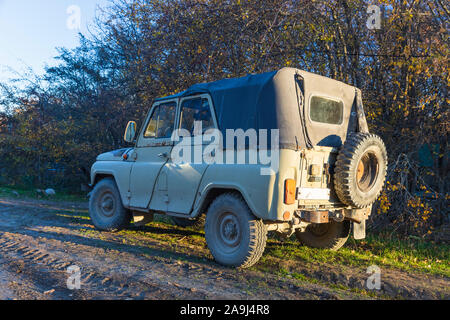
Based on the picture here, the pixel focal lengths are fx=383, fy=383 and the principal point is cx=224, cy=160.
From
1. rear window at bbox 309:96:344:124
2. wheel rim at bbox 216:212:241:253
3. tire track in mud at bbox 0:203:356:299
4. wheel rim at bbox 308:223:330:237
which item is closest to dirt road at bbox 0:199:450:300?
tire track in mud at bbox 0:203:356:299

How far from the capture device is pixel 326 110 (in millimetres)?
5480

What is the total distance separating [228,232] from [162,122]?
235 centimetres

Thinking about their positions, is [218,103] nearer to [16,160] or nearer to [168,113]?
[168,113]

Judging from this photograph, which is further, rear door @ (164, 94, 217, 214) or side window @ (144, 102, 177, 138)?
side window @ (144, 102, 177, 138)

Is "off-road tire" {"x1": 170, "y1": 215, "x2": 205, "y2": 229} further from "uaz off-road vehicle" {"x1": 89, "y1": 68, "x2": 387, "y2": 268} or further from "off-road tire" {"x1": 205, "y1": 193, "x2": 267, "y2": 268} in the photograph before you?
"off-road tire" {"x1": 205, "y1": 193, "x2": 267, "y2": 268}

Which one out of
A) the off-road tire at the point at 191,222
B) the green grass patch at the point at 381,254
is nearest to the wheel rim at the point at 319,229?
the green grass patch at the point at 381,254

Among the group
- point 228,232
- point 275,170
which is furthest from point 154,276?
point 275,170

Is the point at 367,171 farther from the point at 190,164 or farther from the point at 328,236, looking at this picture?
the point at 190,164

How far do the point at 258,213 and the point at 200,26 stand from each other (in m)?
5.94

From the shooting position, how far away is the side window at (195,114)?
5684 mm

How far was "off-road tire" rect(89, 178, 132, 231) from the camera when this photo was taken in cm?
711

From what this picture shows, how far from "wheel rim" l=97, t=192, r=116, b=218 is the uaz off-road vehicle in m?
1.25

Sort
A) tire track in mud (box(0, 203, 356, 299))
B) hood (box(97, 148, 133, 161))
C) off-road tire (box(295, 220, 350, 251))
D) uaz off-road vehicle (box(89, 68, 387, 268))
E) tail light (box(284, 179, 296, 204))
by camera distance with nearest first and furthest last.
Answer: tire track in mud (box(0, 203, 356, 299)), tail light (box(284, 179, 296, 204)), uaz off-road vehicle (box(89, 68, 387, 268)), off-road tire (box(295, 220, 350, 251)), hood (box(97, 148, 133, 161))

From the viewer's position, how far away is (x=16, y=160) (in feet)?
54.8
